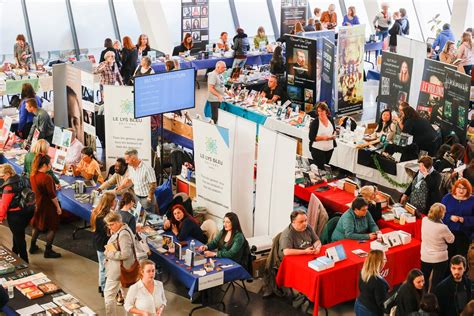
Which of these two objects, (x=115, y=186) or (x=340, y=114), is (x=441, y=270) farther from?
(x=340, y=114)

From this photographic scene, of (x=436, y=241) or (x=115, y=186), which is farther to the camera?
(x=115, y=186)

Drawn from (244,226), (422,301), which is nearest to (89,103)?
(244,226)

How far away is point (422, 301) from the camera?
564cm

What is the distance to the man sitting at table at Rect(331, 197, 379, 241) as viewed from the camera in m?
7.49

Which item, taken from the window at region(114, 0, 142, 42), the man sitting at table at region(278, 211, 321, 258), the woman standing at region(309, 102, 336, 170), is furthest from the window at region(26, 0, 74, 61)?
the man sitting at table at region(278, 211, 321, 258)

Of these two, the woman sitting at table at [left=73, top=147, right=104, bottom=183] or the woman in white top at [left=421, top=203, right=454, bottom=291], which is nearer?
the woman in white top at [left=421, top=203, right=454, bottom=291]

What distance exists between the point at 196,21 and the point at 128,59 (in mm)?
2615

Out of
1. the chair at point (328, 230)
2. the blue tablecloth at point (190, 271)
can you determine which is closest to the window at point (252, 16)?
the chair at point (328, 230)

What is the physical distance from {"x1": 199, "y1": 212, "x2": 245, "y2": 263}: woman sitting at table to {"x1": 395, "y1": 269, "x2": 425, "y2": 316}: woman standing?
5.94ft

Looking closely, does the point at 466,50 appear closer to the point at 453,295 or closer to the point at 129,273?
the point at 453,295

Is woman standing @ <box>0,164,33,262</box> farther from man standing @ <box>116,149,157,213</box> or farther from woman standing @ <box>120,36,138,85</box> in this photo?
woman standing @ <box>120,36,138,85</box>

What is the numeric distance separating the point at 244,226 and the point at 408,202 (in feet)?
5.94

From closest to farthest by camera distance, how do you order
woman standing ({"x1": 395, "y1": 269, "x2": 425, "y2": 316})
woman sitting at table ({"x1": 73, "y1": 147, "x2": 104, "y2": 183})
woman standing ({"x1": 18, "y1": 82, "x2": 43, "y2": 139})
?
woman standing ({"x1": 395, "y1": 269, "x2": 425, "y2": 316}) → woman sitting at table ({"x1": 73, "y1": 147, "x2": 104, "y2": 183}) → woman standing ({"x1": 18, "y1": 82, "x2": 43, "y2": 139})

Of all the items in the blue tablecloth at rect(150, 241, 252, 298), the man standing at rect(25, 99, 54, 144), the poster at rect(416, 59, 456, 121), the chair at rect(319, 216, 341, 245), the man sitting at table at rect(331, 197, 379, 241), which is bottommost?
the blue tablecloth at rect(150, 241, 252, 298)
